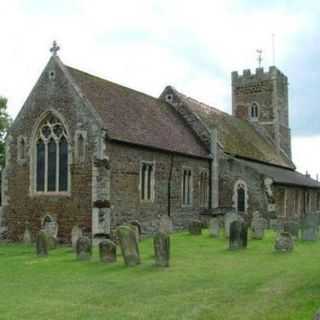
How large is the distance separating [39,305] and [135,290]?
90.9 inches

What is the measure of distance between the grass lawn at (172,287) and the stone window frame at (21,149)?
7311mm

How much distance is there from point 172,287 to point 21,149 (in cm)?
1535

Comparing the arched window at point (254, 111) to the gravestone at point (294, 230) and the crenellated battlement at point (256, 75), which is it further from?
the gravestone at point (294, 230)

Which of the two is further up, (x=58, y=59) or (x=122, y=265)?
(x=58, y=59)

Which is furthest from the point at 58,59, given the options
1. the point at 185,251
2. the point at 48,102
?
the point at 185,251

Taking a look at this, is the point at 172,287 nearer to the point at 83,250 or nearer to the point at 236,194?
the point at 83,250

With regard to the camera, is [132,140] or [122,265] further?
[132,140]

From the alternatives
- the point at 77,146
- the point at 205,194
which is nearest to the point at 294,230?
the point at 205,194

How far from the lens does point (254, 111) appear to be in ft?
156

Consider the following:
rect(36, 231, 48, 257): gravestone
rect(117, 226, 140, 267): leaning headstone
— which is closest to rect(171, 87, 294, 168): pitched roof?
rect(36, 231, 48, 257): gravestone

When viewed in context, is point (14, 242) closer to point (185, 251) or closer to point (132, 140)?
point (132, 140)

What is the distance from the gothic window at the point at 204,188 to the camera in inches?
1240

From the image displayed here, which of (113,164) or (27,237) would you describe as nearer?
(113,164)

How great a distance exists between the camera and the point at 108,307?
10.4 meters
